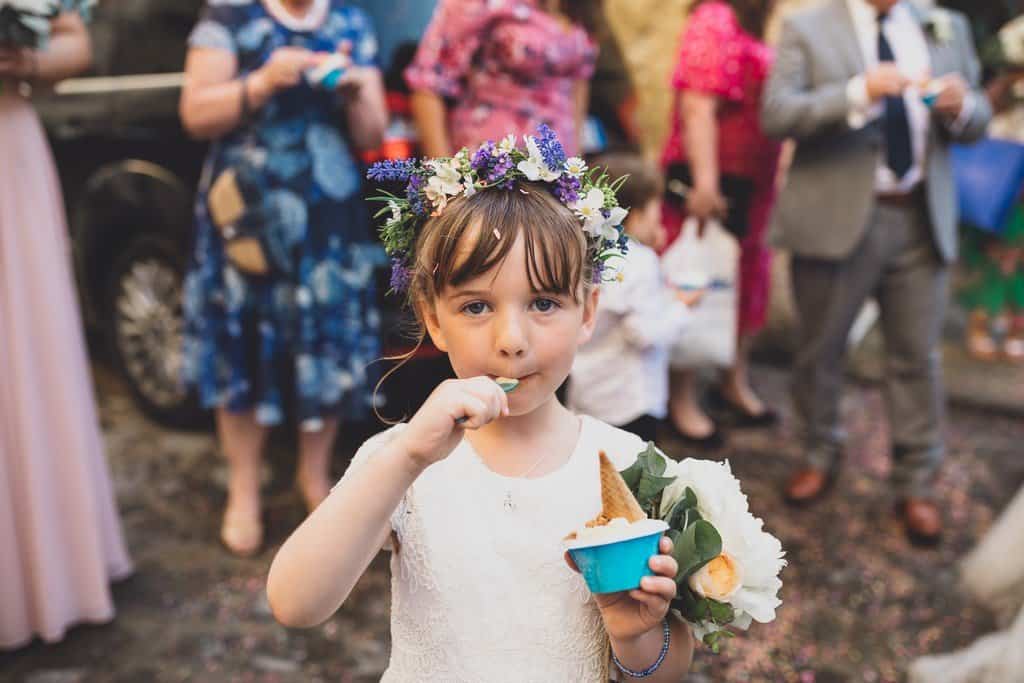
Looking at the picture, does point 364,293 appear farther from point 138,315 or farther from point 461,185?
point 461,185

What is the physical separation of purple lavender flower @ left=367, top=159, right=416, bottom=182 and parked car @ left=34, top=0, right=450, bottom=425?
86.3 inches

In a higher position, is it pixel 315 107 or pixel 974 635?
pixel 315 107

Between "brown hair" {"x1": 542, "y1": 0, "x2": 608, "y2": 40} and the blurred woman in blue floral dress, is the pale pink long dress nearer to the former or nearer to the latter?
the blurred woman in blue floral dress

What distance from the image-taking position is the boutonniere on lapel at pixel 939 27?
364 centimetres

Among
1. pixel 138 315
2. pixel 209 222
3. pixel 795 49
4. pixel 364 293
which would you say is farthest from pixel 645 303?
pixel 138 315

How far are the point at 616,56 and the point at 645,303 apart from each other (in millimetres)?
2095

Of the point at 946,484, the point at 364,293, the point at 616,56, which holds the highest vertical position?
the point at 616,56

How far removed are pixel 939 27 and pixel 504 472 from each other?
2948 millimetres

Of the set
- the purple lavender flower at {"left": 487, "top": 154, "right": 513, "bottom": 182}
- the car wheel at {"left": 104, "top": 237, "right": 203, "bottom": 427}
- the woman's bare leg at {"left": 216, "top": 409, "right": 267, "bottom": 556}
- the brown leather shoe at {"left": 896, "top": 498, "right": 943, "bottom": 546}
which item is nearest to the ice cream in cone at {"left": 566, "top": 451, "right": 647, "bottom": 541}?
the purple lavender flower at {"left": 487, "top": 154, "right": 513, "bottom": 182}

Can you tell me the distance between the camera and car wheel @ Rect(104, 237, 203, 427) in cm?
433

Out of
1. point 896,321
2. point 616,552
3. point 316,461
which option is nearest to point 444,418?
point 616,552

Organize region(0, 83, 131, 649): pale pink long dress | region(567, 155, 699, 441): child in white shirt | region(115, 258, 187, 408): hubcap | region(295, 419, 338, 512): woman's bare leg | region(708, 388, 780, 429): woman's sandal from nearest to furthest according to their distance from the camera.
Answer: region(0, 83, 131, 649): pale pink long dress < region(567, 155, 699, 441): child in white shirt < region(295, 419, 338, 512): woman's bare leg < region(115, 258, 187, 408): hubcap < region(708, 388, 780, 429): woman's sandal

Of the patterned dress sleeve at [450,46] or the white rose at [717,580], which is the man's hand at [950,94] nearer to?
the patterned dress sleeve at [450,46]

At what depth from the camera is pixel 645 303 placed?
3.25 m
